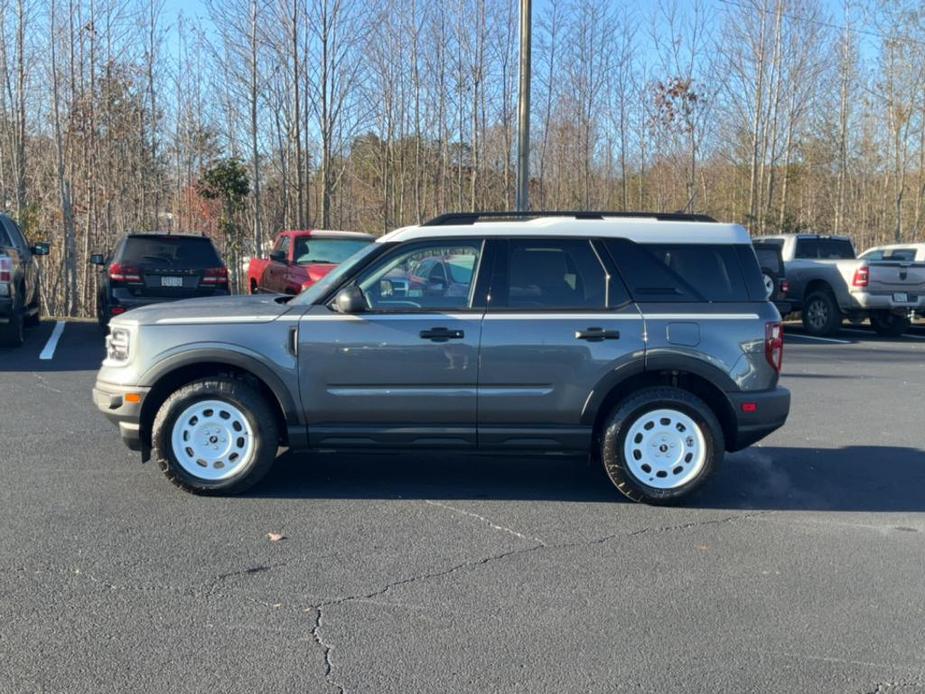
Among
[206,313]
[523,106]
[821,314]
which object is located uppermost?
[523,106]

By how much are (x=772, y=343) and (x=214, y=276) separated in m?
9.86

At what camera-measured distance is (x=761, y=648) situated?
397 centimetres

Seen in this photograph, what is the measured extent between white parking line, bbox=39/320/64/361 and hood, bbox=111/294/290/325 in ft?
21.6

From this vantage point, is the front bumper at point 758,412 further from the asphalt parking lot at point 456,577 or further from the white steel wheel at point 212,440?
the white steel wheel at point 212,440

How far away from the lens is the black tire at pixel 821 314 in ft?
57.5

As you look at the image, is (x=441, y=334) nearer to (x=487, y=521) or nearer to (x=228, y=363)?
(x=487, y=521)

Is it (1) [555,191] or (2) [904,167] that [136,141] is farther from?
(2) [904,167]

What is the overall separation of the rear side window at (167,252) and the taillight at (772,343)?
32.6ft

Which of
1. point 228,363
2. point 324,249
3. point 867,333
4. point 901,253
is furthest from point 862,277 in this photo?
point 228,363

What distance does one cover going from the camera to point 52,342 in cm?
1355

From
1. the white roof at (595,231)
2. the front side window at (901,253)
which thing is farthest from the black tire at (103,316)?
the front side window at (901,253)

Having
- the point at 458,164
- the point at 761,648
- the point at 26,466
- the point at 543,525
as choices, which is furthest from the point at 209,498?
the point at 458,164

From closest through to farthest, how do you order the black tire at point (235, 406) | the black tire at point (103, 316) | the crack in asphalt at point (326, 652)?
the crack in asphalt at point (326, 652) < the black tire at point (235, 406) < the black tire at point (103, 316)

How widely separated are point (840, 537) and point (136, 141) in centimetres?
2173
